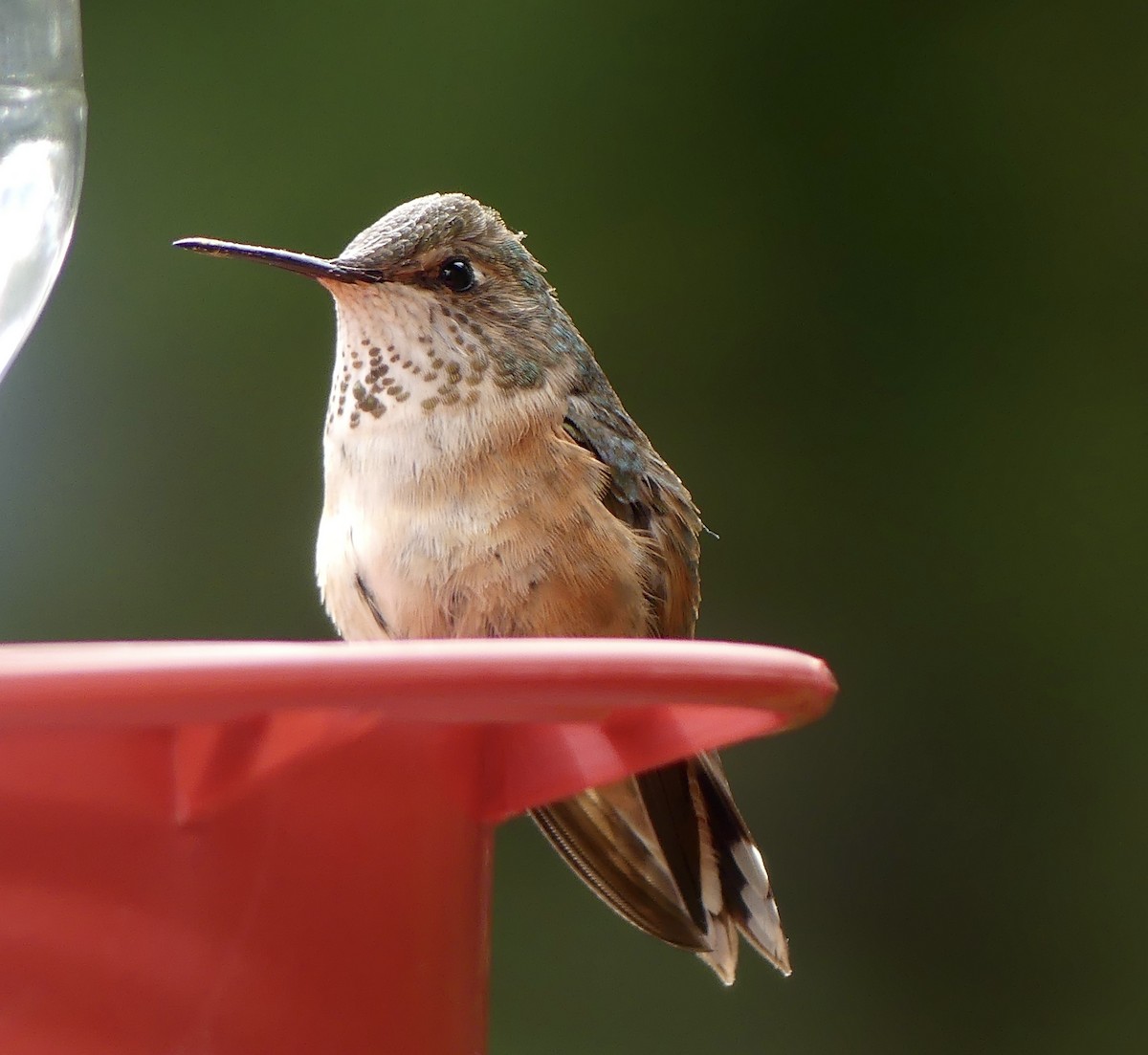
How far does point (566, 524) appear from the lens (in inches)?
57.4

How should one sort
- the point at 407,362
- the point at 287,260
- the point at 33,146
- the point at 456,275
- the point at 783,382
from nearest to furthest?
the point at 33,146
the point at 287,260
the point at 407,362
the point at 456,275
the point at 783,382

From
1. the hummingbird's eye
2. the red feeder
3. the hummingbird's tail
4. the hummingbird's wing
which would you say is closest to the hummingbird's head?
the hummingbird's eye

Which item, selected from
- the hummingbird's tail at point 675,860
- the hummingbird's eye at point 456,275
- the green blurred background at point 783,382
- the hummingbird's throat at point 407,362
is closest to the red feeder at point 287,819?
the hummingbird's tail at point 675,860

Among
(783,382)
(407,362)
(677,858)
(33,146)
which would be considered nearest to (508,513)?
(407,362)

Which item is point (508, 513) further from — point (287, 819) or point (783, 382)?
point (783, 382)

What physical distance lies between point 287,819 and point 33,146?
0.60m

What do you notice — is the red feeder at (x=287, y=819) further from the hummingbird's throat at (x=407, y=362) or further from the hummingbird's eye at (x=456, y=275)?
the hummingbird's eye at (x=456, y=275)

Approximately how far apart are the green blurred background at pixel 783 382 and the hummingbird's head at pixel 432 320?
102 centimetres

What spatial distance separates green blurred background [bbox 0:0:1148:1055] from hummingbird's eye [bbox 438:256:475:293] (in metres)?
1.04

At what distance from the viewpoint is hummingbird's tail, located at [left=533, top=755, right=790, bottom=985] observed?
1354 millimetres

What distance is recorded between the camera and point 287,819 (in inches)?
31.3

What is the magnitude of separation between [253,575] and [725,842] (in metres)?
1.46

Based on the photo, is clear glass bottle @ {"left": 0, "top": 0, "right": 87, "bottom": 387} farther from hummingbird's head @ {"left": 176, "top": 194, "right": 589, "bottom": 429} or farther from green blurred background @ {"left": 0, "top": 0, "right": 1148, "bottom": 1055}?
green blurred background @ {"left": 0, "top": 0, "right": 1148, "bottom": 1055}

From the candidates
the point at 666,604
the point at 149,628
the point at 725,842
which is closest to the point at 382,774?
the point at 725,842
